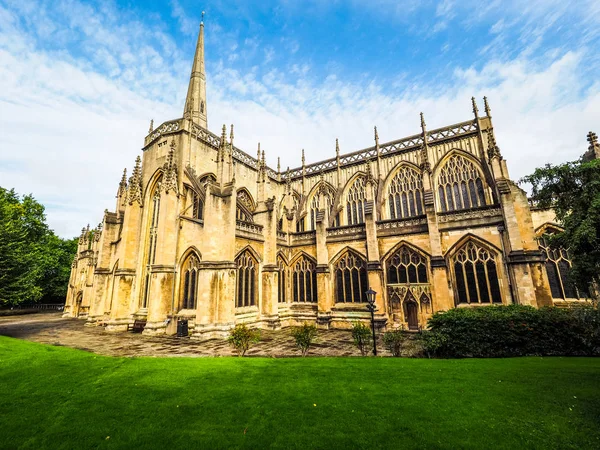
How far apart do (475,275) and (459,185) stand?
810 centimetres

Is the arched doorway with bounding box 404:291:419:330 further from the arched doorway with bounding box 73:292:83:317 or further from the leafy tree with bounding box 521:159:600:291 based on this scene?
the arched doorway with bounding box 73:292:83:317

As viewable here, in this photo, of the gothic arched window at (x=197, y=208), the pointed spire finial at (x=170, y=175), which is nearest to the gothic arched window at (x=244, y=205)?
the gothic arched window at (x=197, y=208)

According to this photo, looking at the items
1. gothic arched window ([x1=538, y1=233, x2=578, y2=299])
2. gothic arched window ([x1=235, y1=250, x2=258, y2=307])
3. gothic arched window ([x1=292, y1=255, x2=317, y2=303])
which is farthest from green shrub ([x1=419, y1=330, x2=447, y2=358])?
gothic arched window ([x1=235, y1=250, x2=258, y2=307])

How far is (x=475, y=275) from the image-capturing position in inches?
618

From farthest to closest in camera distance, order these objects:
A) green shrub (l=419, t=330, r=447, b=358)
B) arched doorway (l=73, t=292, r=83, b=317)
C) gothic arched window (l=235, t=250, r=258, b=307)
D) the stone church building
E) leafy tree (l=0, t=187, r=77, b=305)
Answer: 1. arched doorway (l=73, t=292, r=83, b=317)
2. leafy tree (l=0, t=187, r=77, b=305)
3. gothic arched window (l=235, t=250, r=258, b=307)
4. the stone church building
5. green shrub (l=419, t=330, r=447, b=358)

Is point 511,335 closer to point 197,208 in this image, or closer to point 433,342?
point 433,342

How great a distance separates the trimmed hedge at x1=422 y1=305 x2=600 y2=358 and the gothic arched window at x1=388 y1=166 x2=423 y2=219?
12.6 meters

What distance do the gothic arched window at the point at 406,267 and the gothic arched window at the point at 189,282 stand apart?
12.3 m

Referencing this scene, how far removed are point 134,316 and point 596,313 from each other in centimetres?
2186

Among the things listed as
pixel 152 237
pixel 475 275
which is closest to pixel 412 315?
pixel 475 275

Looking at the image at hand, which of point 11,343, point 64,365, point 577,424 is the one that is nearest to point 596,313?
point 577,424

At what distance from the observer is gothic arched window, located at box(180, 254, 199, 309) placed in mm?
16625

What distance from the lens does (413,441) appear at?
406 cm

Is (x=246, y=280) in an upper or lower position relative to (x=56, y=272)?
lower
